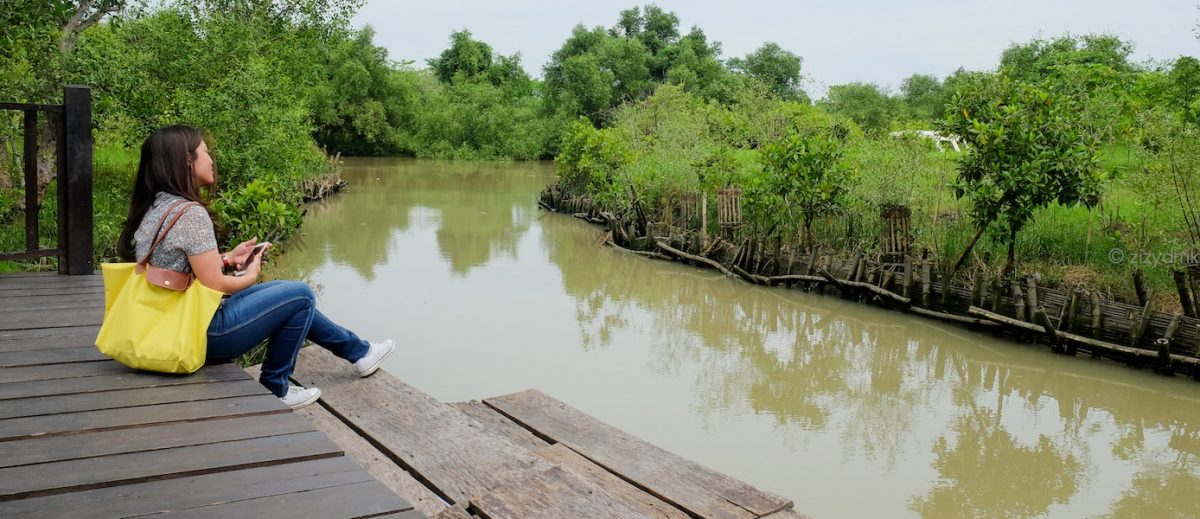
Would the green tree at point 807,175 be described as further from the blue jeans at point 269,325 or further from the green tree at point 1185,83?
the blue jeans at point 269,325

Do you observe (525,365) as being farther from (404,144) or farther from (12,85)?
(404,144)

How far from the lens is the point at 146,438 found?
2559mm

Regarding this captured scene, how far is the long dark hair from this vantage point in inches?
128

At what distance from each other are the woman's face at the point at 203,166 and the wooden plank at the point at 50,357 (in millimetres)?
709

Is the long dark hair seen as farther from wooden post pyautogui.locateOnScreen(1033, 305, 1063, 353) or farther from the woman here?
wooden post pyautogui.locateOnScreen(1033, 305, 1063, 353)

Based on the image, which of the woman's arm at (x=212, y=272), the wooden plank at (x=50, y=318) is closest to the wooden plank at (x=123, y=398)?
the woman's arm at (x=212, y=272)

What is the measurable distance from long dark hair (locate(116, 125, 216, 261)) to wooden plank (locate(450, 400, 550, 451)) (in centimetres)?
132

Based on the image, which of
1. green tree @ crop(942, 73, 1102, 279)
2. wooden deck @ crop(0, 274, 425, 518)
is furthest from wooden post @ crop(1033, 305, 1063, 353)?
wooden deck @ crop(0, 274, 425, 518)

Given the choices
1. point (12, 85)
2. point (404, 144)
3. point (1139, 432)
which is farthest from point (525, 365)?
point (404, 144)

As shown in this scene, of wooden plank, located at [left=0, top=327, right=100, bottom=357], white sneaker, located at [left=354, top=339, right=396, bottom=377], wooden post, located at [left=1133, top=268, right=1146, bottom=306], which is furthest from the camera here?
wooden post, located at [left=1133, top=268, right=1146, bottom=306]

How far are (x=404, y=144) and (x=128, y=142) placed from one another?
32193 millimetres

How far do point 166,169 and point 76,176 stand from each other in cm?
206

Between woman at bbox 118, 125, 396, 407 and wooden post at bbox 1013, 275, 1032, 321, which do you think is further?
wooden post at bbox 1013, 275, 1032, 321

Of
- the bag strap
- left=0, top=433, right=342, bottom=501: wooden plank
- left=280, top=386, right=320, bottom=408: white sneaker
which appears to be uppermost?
the bag strap
